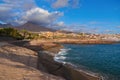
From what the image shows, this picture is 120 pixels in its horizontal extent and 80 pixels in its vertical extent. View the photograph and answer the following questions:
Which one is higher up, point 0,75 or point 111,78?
point 0,75

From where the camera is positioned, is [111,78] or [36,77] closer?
[36,77]

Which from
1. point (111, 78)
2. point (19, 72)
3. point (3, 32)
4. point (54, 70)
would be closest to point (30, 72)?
point (19, 72)

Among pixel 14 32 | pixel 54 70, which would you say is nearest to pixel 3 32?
pixel 14 32

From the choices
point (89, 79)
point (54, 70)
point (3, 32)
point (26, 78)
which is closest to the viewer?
point (26, 78)

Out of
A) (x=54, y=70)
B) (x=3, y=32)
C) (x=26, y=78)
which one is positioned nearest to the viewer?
(x=26, y=78)

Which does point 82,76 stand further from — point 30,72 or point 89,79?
point 30,72

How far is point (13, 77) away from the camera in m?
17.1

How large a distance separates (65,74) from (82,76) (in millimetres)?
2020

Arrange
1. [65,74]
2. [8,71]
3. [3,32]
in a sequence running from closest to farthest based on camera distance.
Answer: [8,71] → [65,74] → [3,32]

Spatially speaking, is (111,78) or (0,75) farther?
(111,78)

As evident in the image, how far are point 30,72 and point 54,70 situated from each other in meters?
7.68

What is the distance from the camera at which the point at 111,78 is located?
82.7 ft

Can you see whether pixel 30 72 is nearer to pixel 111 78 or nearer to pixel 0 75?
pixel 0 75

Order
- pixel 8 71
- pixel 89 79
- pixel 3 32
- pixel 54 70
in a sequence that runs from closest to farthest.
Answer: pixel 8 71, pixel 89 79, pixel 54 70, pixel 3 32
